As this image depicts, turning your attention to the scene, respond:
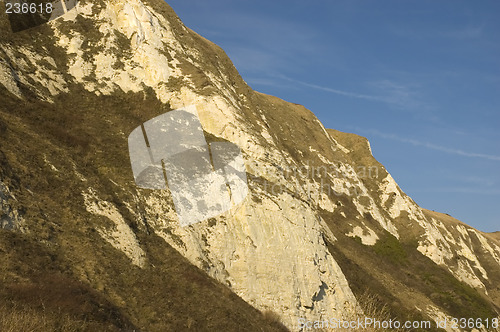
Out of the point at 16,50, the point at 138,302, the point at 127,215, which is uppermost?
the point at 16,50

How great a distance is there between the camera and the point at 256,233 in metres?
40.2

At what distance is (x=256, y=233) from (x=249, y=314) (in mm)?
8290

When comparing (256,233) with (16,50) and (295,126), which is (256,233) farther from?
(295,126)

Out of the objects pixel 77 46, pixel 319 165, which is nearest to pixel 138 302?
pixel 77 46

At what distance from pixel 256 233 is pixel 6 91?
23866mm

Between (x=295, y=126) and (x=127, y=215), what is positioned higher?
(x=295, y=126)

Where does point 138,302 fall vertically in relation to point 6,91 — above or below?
below

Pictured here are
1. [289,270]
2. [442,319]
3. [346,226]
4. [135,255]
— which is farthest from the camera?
[346,226]

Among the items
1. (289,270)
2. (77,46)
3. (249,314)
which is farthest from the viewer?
(77,46)

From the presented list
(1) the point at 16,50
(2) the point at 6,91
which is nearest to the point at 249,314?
(2) the point at 6,91

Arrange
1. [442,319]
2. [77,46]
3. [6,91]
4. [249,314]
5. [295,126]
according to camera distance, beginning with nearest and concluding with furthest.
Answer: [249,314]
[6,91]
[77,46]
[442,319]
[295,126]

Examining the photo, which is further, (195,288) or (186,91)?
(186,91)

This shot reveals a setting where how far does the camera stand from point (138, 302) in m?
27.8

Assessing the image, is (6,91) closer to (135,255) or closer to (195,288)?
(135,255)
